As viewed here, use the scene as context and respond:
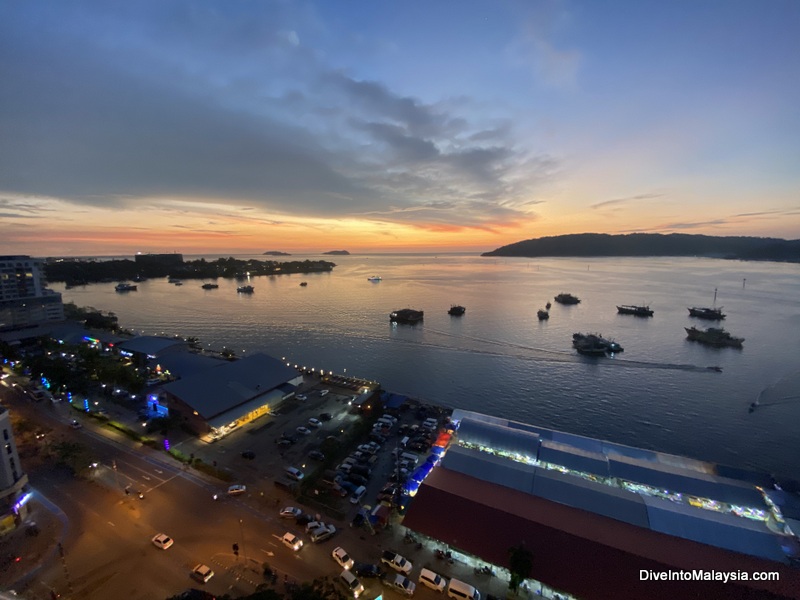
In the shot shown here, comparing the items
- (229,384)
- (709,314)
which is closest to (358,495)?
(229,384)

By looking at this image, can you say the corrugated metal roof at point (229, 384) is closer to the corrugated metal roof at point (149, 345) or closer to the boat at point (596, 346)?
the corrugated metal roof at point (149, 345)

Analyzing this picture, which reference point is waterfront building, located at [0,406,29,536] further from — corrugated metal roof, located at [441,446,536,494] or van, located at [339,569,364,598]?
corrugated metal roof, located at [441,446,536,494]

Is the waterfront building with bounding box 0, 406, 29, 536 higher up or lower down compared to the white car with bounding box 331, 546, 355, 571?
higher up

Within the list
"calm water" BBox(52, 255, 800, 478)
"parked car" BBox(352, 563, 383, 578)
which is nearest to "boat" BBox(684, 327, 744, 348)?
"calm water" BBox(52, 255, 800, 478)

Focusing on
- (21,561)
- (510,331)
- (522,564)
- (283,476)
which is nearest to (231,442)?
(283,476)

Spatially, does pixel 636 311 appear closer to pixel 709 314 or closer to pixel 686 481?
pixel 709 314

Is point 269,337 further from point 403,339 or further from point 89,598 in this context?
point 89,598

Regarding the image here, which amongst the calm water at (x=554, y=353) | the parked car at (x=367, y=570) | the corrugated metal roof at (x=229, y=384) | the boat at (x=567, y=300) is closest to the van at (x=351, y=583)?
the parked car at (x=367, y=570)
